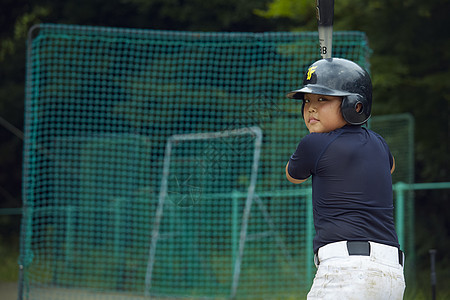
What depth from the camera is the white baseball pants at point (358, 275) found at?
3119 millimetres

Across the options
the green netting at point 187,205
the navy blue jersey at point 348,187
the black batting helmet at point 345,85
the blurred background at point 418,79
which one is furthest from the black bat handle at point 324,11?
the blurred background at point 418,79

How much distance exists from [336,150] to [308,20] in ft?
30.2

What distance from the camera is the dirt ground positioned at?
8.86m

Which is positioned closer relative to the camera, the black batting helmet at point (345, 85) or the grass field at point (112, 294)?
the black batting helmet at point (345, 85)

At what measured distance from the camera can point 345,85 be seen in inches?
134

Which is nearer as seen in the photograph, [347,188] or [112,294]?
[347,188]


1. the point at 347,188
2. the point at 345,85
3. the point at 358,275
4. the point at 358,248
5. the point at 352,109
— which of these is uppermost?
the point at 345,85

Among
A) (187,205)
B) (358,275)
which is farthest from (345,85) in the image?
(187,205)

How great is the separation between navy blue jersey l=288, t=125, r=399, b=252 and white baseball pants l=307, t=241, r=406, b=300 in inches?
2.4

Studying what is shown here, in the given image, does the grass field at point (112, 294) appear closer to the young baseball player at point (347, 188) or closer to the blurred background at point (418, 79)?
the blurred background at point (418, 79)

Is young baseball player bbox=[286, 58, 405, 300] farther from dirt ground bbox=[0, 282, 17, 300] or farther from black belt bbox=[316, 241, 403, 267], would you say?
dirt ground bbox=[0, 282, 17, 300]

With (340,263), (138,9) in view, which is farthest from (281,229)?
(340,263)

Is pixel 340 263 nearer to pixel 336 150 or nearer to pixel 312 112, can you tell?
pixel 336 150

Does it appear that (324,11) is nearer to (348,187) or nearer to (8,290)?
(348,187)
